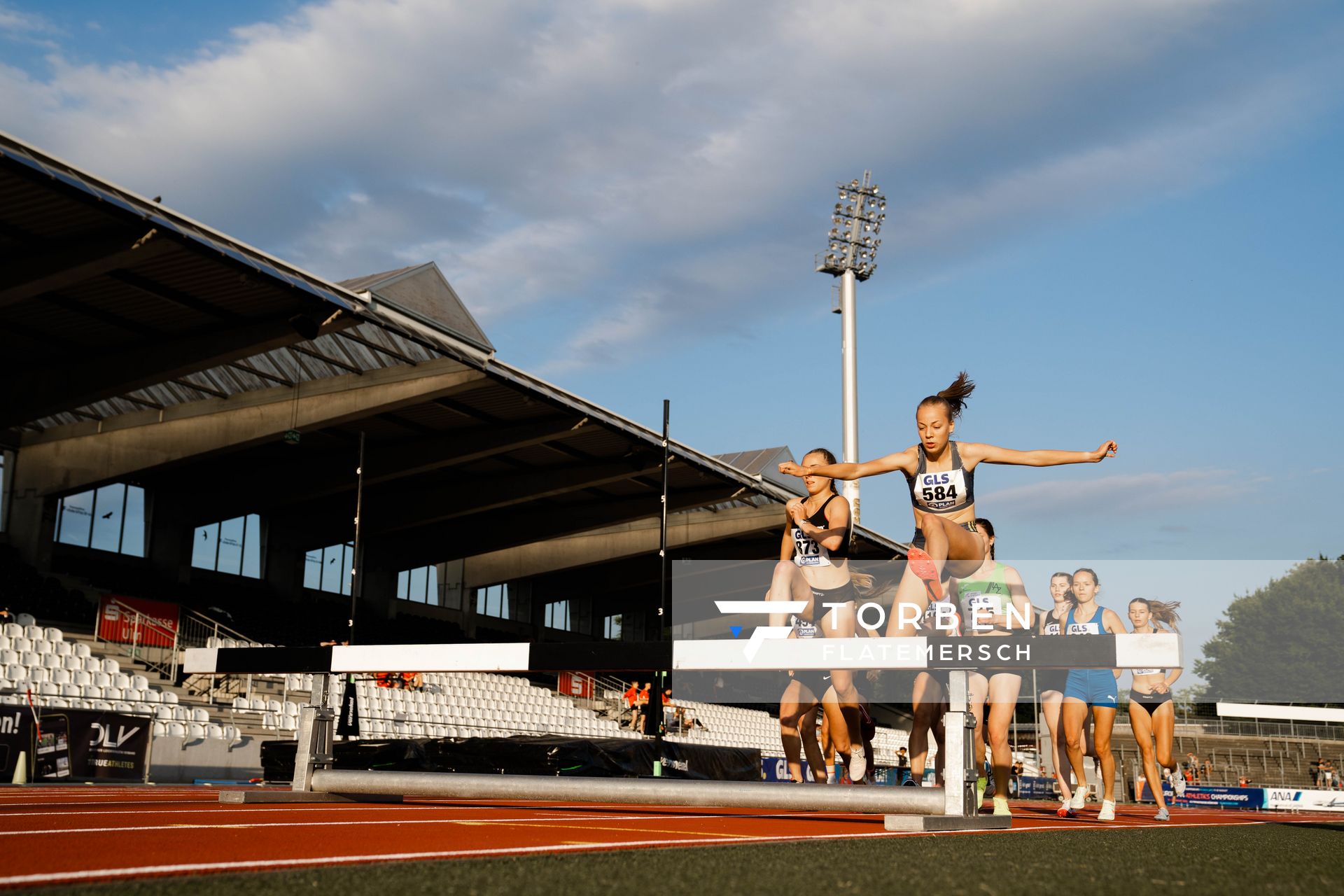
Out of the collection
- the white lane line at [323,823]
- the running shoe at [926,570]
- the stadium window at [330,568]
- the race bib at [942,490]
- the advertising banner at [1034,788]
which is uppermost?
the stadium window at [330,568]

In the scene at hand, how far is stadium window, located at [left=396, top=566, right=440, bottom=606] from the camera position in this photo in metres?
41.8

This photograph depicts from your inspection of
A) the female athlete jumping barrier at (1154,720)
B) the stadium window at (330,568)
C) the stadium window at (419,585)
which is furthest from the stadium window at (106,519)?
the female athlete jumping barrier at (1154,720)

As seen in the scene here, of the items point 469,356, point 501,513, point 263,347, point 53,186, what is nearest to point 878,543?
point 501,513

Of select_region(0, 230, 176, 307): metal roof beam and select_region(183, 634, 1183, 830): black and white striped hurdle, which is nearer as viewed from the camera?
select_region(183, 634, 1183, 830): black and white striped hurdle

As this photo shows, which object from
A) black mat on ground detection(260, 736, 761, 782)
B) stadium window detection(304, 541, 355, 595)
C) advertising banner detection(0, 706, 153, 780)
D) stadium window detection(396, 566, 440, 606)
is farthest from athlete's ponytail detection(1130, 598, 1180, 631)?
stadium window detection(396, 566, 440, 606)

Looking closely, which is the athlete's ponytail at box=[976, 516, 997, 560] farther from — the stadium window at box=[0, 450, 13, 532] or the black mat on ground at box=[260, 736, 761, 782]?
the stadium window at box=[0, 450, 13, 532]

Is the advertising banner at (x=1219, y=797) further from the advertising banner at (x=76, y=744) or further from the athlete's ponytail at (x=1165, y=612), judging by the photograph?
the advertising banner at (x=76, y=744)

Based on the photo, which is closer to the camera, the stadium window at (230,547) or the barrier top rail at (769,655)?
the barrier top rail at (769,655)

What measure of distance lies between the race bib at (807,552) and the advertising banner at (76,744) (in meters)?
12.4

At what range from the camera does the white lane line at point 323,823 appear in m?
5.38

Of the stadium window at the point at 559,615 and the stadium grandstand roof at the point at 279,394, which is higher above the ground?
the stadium grandstand roof at the point at 279,394

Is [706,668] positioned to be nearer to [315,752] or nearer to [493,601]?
[315,752]

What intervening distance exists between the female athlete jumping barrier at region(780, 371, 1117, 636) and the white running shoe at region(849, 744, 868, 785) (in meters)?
1.25

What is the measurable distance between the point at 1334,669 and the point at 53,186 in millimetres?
16228
